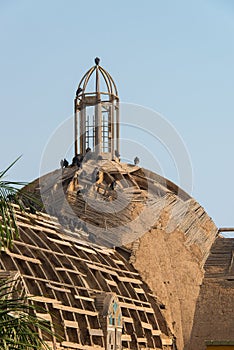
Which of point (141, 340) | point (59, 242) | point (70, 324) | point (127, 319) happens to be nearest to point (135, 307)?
point (127, 319)

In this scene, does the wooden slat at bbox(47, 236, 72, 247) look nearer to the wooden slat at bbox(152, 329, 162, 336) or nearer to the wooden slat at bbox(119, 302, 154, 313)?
the wooden slat at bbox(119, 302, 154, 313)

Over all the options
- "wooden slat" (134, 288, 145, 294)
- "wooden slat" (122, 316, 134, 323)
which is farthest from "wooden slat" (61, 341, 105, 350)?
"wooden slat" (134, 288, 145, 294)

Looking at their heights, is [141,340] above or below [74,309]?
below

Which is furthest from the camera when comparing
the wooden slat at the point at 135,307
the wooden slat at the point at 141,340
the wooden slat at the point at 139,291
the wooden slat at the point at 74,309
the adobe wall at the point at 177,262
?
the adobe wall at the point at 177,262

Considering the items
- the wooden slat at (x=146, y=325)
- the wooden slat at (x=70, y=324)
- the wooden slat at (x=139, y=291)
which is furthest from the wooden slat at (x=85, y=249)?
the wooden slat at (x=70, y=324)

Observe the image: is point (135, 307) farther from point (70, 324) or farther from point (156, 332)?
point (70, 324)

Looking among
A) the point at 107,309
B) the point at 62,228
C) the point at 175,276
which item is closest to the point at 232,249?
A: the point at 175,276

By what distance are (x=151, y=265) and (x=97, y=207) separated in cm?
403

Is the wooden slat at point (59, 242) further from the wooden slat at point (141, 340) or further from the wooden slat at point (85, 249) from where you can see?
the wooden slat at point (141, 340)

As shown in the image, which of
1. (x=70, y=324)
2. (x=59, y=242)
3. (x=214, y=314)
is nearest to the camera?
(x=70, y=324)

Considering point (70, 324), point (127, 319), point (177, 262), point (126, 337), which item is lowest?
point (70, 324)

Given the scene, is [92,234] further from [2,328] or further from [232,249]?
[2,328]

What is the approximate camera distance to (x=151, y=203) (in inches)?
2226

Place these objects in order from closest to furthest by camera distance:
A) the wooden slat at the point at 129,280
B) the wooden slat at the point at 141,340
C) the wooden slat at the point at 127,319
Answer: the wooden slat at the point at 127,319, the wooden slat at the point at 141,340, the wooden slat at the point at 129,280
